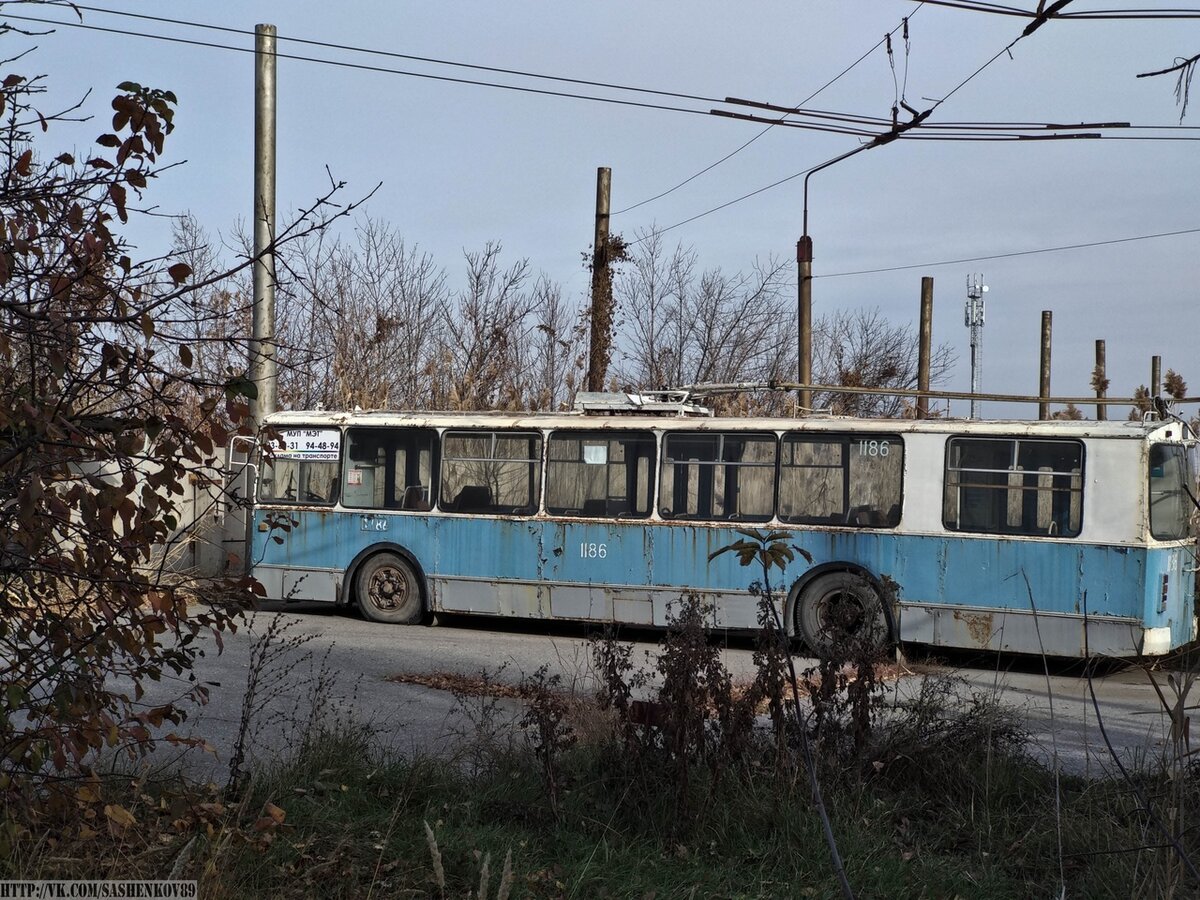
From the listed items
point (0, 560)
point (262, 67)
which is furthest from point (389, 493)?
point (0, 560)

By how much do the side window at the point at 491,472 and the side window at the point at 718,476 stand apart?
5.49 ft

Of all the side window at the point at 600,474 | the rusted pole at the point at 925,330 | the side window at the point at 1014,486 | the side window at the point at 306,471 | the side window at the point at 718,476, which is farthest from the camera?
the rusted pole at the point at 925,330

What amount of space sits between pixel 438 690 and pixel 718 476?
4.93 meters

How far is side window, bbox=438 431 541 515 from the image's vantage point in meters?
14.8

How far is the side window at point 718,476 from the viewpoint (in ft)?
45.1

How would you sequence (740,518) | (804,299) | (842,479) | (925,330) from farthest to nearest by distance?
(925,330), (804,299), (740,518), (842,479)

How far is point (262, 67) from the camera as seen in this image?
689 inches

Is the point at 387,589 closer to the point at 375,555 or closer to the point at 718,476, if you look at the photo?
the point at 375,555

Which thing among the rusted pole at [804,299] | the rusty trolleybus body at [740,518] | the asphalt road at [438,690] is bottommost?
the asphalt road at [438,690]

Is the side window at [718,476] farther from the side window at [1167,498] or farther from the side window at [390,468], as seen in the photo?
the side window at [1167,498]

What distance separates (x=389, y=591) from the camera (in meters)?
15.5

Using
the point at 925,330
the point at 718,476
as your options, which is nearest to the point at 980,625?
the point at 718,476

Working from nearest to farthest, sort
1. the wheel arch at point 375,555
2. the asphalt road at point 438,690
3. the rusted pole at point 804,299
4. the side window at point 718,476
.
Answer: the asphalt road at point 438,690, the side window at point 718,476, the wheel arch at point 375,555, the rusted pole at point 804,299

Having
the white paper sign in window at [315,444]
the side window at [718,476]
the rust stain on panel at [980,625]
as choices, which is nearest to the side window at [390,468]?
the white paper sign in window at [315,444]
